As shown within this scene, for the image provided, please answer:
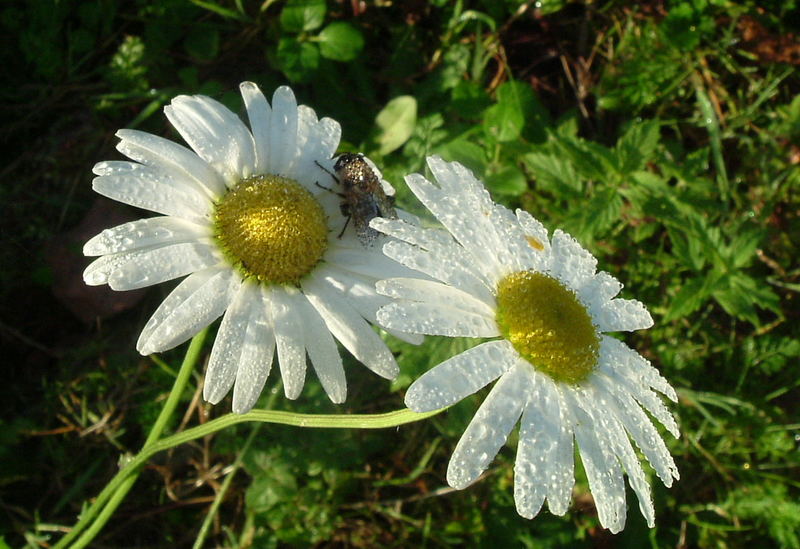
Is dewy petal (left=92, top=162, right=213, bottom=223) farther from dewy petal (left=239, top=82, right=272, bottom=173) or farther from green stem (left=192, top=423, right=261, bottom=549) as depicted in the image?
green stem (left=192, top=423, right=261, bottom=549)

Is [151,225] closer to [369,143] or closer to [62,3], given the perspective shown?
[369,143]

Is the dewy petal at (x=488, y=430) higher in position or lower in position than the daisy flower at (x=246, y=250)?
lower

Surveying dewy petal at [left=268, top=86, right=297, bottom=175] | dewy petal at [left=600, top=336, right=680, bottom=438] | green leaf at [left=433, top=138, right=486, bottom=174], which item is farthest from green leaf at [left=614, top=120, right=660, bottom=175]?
dewy petal at [left=268, top=86, right=297, bottom=175]

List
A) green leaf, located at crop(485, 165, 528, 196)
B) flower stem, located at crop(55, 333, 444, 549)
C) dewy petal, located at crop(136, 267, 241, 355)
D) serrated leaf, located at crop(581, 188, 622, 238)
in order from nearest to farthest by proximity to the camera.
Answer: dewy petal, located at crop(136, 267, 241, 355) < flower stem, located at crop(55, 333, 444, 549) < serrated leaf, located at crop(581, 188, 622, 238) < green leaf, located at crop(485, 165, 528, 196)

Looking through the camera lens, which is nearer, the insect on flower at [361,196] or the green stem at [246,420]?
the green stem at [246,420]

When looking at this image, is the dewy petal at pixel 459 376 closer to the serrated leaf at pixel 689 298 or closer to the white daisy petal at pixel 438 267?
the white daisy petal at pixel 438 267

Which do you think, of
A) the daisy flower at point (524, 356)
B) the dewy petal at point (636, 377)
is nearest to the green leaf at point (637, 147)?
the daisy flower at point (524, 356)

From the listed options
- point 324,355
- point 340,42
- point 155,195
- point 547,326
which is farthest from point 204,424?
point 340,42
